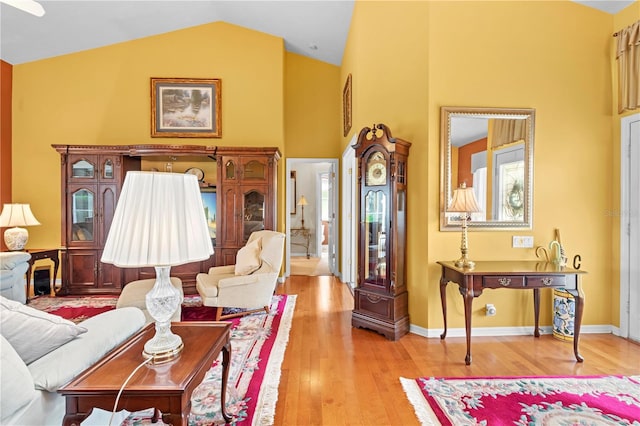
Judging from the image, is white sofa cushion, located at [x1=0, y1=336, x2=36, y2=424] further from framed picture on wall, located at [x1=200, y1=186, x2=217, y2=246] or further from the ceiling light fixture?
framed picture on wall, located at [x1=200, y1=186, x2=217, y2=246]

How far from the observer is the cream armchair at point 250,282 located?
3398 millimetres

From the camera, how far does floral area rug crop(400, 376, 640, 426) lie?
185cm

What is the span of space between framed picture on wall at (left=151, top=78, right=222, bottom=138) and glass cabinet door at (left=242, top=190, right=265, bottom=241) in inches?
51.9

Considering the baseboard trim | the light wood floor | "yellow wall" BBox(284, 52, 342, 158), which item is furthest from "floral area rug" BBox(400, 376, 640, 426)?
"yellow wall" BBox(284, 52, 342, 158)

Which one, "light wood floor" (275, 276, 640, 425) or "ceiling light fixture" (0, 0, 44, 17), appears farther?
"ceiling light fixture" (0, 0, 44, 17)

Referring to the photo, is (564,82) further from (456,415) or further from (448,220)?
(456,415)

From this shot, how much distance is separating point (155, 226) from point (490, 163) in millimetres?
3121

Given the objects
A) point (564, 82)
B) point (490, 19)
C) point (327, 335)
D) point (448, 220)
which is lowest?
point (327, 335)

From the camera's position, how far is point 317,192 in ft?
27.1

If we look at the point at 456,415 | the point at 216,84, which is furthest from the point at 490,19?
the point at 216,84

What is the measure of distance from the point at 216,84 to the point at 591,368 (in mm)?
5871

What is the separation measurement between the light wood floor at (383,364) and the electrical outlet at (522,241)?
0.92m

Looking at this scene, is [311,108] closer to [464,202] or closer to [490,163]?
[490,163]

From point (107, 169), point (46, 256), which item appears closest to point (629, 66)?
point (107, 169)
